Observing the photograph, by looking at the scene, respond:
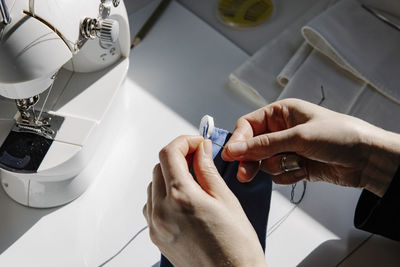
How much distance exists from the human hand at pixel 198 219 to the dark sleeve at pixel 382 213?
262 mm

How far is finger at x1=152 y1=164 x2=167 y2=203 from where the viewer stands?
65 centimetres

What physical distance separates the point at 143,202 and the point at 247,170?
0.24 m

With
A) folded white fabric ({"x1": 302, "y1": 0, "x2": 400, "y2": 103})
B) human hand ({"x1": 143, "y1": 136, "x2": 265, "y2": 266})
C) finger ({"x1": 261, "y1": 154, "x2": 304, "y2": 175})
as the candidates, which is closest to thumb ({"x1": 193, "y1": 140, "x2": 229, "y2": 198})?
human hand ({"x1": 143, "y1": 136, "x2": 265, "y2": 266})

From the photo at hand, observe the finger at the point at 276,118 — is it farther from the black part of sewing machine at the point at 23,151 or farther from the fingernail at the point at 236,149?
the black part of sewing machine at the point at 23,151

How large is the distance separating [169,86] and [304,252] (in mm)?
454

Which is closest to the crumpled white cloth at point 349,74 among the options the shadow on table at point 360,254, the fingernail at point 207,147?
the shadow on table at point 360,254

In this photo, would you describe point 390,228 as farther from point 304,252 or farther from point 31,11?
point 31,11

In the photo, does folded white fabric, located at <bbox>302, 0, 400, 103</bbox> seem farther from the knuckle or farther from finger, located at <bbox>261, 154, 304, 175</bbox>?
the knuckle

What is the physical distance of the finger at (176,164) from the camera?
0.63 m

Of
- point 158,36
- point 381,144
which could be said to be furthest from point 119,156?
point 381,144

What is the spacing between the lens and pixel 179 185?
62 cm

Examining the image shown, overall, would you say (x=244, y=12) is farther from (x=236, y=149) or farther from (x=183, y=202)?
(x=183, y=202)

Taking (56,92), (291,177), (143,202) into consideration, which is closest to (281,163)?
(291,177)

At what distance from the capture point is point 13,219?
861 mm
